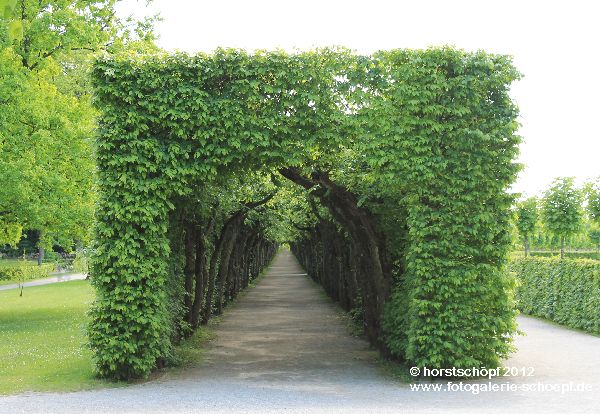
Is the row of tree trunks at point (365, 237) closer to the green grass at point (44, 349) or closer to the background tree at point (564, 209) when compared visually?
the green grass at point (44, 349)

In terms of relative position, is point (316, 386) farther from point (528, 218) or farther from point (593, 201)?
point (528, 218)

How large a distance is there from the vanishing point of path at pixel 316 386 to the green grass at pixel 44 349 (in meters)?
0.85

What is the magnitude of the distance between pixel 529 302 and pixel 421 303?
1247 cm

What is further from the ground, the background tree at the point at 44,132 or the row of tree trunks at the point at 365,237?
the background tree at the point at 44,132

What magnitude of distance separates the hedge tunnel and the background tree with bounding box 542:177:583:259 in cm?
2017

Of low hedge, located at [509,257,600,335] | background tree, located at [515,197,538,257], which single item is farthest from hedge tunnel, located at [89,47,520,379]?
background tree, located at [515,197,538,257]

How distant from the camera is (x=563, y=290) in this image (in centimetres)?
1816

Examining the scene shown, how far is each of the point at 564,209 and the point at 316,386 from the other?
2265cm

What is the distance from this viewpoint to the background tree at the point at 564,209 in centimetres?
2850

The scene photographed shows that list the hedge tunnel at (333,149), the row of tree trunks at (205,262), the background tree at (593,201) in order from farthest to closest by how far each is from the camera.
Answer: the background tree at (593,201) → the row of tree trunks at (205,262) → the hedge tunnel at (333,149)

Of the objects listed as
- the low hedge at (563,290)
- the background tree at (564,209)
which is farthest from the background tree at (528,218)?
the low hedge at (563,290)

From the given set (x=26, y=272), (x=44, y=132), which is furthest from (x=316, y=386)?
(x=26, y=272)

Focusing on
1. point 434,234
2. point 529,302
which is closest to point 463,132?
point 434,234

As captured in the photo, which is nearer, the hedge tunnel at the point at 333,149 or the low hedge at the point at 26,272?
the hedge tunnel at the point at 333,149
